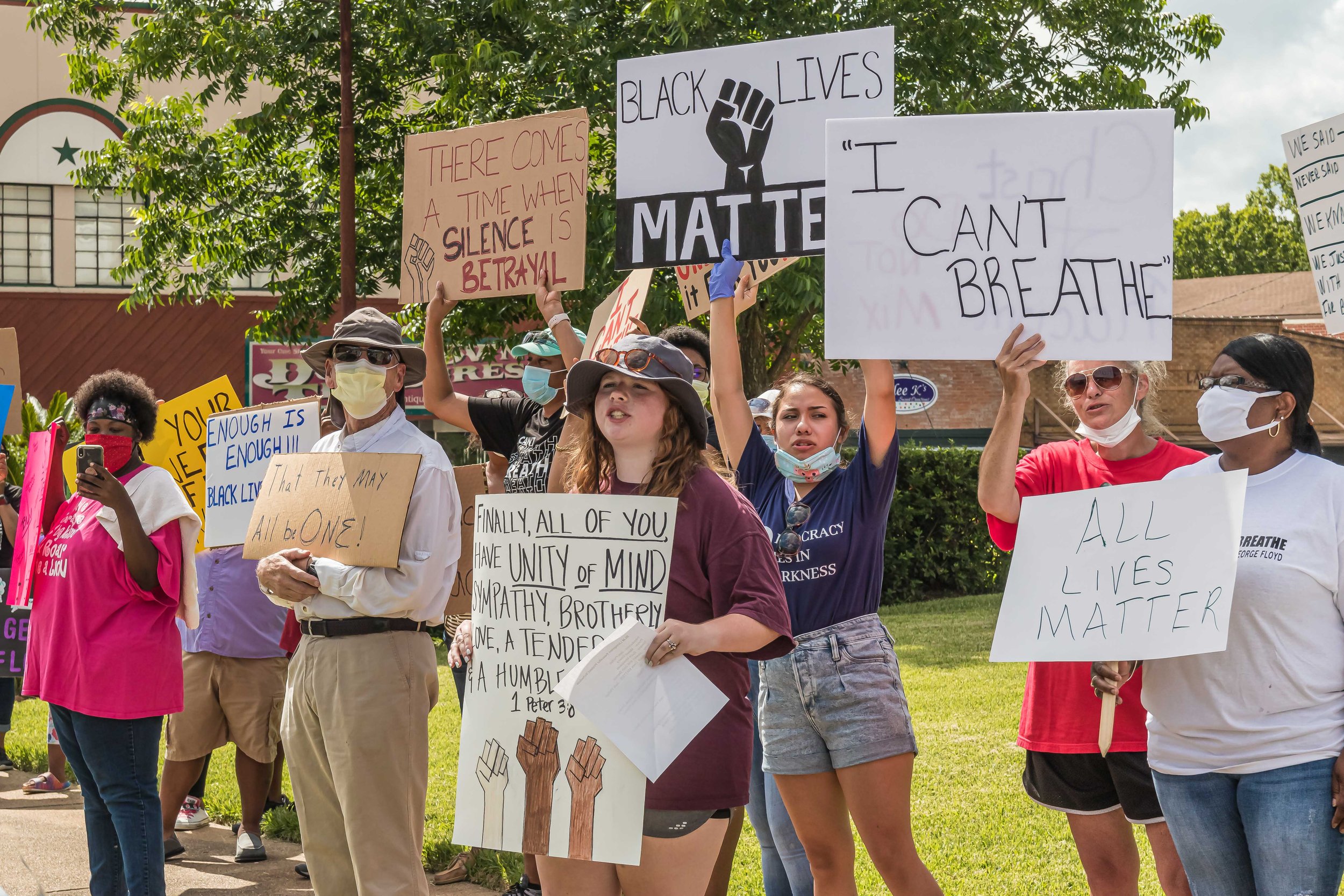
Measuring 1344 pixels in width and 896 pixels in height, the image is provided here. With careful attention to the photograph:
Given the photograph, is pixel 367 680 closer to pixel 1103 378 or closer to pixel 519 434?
pixel 519 434

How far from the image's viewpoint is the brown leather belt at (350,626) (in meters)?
4.07

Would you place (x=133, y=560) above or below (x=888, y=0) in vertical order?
below

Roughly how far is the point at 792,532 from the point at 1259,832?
1586 mm

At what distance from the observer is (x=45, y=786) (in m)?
8.02

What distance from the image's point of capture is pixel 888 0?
13883 millimetres

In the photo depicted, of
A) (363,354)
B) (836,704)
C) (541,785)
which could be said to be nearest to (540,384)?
(363,354)

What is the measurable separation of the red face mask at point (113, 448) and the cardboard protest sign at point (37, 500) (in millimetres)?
303

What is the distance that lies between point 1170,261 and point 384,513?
2.38 meters

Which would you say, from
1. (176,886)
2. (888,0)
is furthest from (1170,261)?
(888,0)

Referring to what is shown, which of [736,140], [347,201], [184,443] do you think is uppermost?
[347,201]

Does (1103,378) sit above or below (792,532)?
above

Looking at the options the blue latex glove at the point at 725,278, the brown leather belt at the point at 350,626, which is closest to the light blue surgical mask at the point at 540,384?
the blue latex glove at the point at 725,278

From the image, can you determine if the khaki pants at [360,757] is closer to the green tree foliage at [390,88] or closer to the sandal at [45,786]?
the sandal at [45,786]

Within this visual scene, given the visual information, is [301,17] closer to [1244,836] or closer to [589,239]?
[589,239]
